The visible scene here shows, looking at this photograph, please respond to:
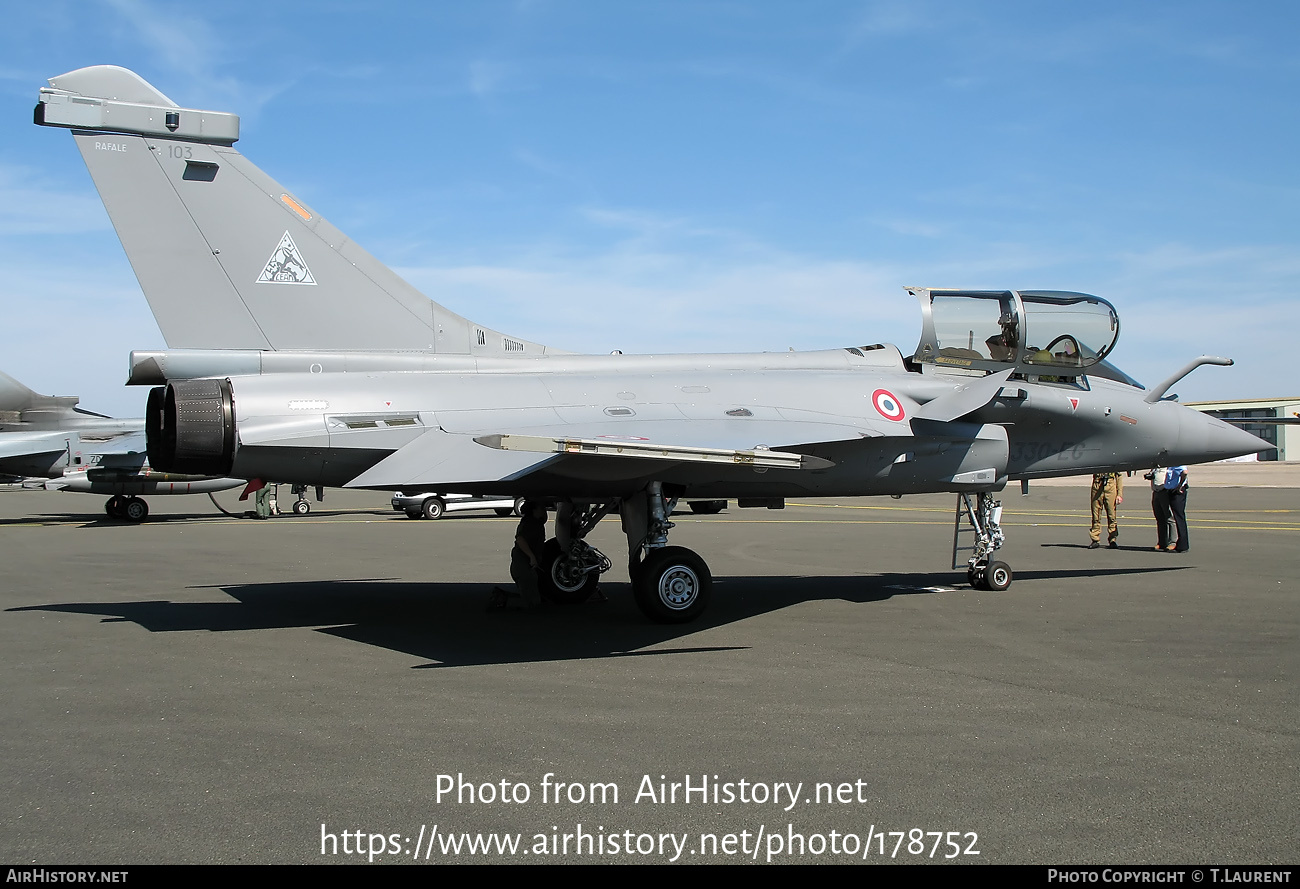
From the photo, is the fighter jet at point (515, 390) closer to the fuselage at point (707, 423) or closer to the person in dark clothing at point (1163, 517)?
the fuselage at point (707, 423)

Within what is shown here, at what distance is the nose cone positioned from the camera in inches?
476

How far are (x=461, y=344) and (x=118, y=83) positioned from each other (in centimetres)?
417

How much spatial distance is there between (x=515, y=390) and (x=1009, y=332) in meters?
5.69

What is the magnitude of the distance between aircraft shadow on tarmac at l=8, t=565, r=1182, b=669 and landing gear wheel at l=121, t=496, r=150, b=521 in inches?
697

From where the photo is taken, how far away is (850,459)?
10297 mm

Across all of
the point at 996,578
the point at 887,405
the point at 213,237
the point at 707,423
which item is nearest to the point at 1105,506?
the point at 996,578

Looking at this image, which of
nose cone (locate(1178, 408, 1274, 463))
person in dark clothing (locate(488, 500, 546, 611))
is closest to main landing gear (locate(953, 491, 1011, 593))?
nose cone (locate(1178, 408, 1274, 463))

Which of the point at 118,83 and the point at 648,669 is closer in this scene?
the point at 648,669

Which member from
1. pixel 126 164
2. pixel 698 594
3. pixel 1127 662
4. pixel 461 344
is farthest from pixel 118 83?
pixel 1127 662

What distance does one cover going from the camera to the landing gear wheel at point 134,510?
27656 millimetres

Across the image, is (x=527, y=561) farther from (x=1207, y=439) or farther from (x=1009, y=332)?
(x=1207, y=439)

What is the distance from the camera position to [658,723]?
5711 millimetres

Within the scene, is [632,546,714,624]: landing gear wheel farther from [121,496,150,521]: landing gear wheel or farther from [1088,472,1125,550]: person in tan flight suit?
[121,496,150,521]: landing gear wheel

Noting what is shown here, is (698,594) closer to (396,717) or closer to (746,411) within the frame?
(746,411)
